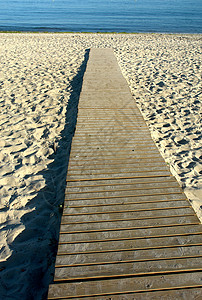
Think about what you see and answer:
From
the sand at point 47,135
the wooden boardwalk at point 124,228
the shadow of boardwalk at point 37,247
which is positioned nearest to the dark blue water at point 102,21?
the sand at point 47,135

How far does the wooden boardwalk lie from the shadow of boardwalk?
426mm

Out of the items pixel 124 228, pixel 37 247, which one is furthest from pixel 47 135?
pixel 124 228

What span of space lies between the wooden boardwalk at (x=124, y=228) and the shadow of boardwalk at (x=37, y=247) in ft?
1.40

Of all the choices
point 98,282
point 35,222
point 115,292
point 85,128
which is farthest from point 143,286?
point 85,128

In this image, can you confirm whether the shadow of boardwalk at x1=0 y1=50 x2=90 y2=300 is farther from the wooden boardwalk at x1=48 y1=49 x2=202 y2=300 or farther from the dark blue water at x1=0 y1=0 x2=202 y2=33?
the dark blue water at x1=0 y1=0 x2=202 y2=33

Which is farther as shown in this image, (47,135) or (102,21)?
(102,21)

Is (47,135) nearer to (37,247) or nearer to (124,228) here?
(37,247)

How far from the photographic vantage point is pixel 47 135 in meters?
5.42

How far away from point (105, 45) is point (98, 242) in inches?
567

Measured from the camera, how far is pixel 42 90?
25.8 feet

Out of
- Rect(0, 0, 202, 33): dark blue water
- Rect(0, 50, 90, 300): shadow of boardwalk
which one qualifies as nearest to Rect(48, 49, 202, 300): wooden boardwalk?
Rect(0, 50, 90, 300): shadow of boardwalk

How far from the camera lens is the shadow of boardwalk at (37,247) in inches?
99.6

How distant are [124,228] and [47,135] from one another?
3406mm

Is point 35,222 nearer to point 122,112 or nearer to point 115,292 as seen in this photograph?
point 115,292
